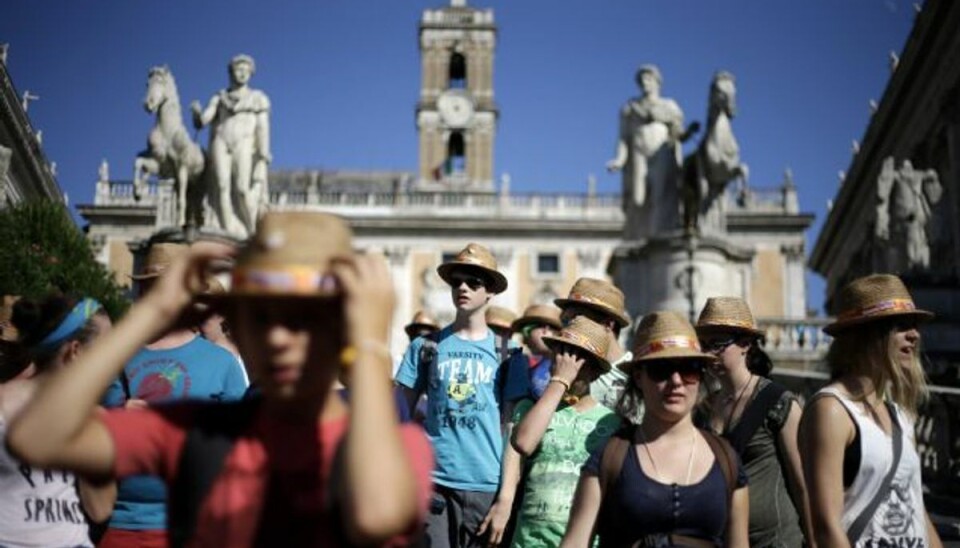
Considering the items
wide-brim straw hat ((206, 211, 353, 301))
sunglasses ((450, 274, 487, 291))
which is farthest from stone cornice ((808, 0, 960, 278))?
wide-brim straw hat ((206, 211, 353, 301))

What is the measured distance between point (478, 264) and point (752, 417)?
181 centimetres

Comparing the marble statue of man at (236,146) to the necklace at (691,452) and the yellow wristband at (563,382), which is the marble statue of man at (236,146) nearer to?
the yellow wristband at (563,382)

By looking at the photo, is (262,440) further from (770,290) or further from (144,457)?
(770,290)

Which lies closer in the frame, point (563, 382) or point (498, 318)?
point (563, 382)

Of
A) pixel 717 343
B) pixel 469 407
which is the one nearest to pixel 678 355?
pixel 717 343

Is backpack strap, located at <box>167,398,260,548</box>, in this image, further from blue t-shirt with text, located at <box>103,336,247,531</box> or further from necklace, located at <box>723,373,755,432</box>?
necklace, located at <box>723,373,755,432</box>

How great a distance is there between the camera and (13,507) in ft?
11.1

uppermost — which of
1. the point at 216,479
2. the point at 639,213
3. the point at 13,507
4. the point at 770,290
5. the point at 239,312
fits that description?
the point at 770,290

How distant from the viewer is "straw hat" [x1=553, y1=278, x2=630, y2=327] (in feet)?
17.1

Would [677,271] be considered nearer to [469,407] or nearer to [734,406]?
[469,407]

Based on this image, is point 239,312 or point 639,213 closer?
point 239,312

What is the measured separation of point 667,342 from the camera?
3.34m

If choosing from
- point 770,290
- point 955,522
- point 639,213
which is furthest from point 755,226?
point 955,522

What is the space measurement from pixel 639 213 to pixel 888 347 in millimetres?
10688
